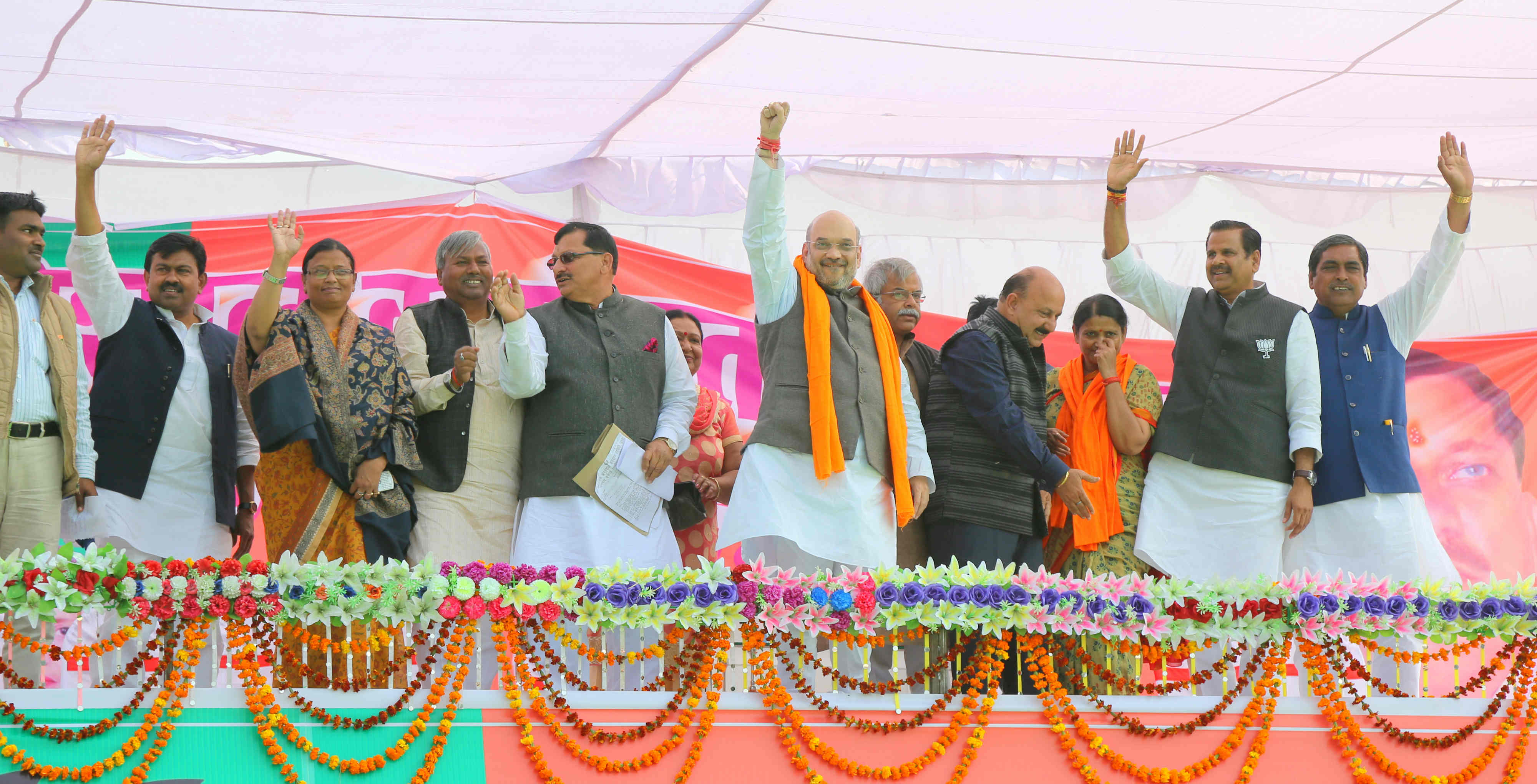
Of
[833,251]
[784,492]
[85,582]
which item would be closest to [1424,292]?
[833,251]

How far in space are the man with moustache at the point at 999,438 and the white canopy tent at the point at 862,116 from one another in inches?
39.9

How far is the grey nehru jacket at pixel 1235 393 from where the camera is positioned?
3.53 m

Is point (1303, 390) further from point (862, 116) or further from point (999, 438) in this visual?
point (862, 116)

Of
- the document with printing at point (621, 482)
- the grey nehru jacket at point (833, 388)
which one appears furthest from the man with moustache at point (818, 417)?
the document with printing at point (621, 482)

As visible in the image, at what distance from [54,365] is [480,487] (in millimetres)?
1161

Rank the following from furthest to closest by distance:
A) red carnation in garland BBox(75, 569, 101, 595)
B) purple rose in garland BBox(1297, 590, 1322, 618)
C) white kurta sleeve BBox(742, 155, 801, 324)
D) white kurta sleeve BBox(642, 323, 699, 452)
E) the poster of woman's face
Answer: the poster of woman's face
white kurta sleeve BBox(642, 323, 699, 452)
white kurta sleeve BBox(742, 155, 801, 324)
purple rose in garland BBox(1297, 590, 1322, 618)
red carnation in garland BBox(75, 569, 101, 595)

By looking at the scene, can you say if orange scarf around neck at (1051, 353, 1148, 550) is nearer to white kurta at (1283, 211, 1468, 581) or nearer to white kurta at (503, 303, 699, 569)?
white kurta at (1283, 211, 1468, 581)

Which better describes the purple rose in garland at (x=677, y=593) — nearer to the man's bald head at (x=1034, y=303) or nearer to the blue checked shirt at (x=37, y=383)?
the man's bald head at (x=1034, y=303)

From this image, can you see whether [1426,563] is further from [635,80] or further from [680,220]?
[680,220]

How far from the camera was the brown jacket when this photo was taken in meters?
3.22

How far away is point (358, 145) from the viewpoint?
4.97m

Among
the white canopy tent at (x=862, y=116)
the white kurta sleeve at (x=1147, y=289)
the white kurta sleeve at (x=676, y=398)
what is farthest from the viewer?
the white canopy tent at (x=862, y=116)

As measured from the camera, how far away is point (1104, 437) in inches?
144

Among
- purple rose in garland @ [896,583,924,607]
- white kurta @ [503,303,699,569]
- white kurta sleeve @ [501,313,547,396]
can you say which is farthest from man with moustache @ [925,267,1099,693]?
white kurta sleeve @ [501,313,547,396]
